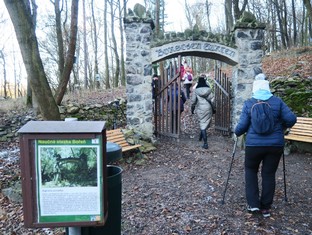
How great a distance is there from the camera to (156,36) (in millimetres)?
7660

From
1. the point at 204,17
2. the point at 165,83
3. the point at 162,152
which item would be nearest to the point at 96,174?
the point at 162,152

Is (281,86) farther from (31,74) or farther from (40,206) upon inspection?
(40,206)

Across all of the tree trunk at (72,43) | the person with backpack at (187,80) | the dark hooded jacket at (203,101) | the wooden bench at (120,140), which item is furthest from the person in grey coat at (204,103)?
the person with backpack at (187,80)

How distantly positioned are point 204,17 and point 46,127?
35.5 meters

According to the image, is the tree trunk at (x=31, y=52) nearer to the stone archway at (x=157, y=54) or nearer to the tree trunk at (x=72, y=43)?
the stone archway at (x=157, y=54)

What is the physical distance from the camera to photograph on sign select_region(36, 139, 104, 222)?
6.86ft

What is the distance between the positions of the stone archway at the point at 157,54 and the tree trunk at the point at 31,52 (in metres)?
2.23

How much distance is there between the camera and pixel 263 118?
144 inches

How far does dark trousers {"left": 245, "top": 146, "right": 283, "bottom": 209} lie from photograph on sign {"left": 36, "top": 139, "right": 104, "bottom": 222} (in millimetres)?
2410

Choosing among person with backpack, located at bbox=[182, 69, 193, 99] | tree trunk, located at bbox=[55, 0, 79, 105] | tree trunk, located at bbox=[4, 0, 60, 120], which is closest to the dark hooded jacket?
tree trunk, located at bbox=[4, 0, 60, 120]

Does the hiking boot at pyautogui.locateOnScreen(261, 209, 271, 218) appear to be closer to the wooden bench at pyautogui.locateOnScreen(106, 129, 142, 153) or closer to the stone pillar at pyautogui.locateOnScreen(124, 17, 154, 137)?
the wooden bench at pyautogui.locateOnScreen(106, 129, 142, 153)

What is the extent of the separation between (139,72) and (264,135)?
4415 mm

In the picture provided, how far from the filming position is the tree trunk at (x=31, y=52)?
5.24 metres

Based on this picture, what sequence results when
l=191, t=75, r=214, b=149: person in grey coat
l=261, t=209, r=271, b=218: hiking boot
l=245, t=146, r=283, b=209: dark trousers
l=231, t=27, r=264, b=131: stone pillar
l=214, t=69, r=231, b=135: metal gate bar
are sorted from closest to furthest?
l=245, t=146, r=283, b=209: dark trousers < l=261, t=209, r=271, b=218: hiking boot < l=191, t=75, r=214, b=149: person in grey coat < l=231, t=27, r=264, b=131: stone pillar < l=214, t=69, r=231, b=135: metal gate bar
